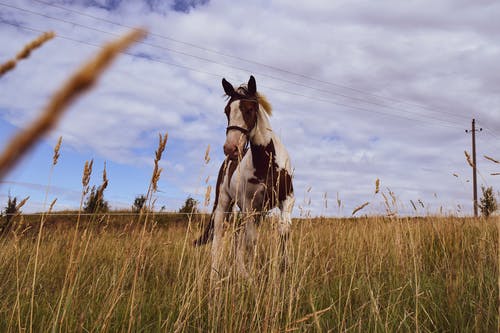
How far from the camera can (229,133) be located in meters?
5.04

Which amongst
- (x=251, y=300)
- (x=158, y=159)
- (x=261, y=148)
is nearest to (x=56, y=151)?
(x=158, y=159)

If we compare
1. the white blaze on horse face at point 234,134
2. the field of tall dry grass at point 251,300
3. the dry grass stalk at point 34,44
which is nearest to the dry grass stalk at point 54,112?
the dry grass stalk at point 34,44

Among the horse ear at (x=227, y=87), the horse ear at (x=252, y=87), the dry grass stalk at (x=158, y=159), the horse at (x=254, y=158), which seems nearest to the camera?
the dry grass stalk at (x=158, y=159)

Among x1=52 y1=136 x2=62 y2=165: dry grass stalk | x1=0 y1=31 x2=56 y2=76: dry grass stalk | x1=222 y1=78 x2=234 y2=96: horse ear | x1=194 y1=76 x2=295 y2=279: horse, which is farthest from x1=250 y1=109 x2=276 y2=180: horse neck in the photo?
x1=0 y1=31 x2=56 y2=76: dry grass stalk

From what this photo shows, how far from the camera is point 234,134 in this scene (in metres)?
5.00

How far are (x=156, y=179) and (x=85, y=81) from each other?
82.9 inches

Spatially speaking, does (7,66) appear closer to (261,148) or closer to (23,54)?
(23,54)

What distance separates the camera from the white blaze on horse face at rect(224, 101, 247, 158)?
480cm

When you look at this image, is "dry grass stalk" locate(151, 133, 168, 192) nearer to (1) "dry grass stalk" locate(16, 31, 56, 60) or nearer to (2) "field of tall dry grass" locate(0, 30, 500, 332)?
(2) "field of tall dry grass" locate(0, 30, 500, 332)

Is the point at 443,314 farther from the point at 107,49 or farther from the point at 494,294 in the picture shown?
the point at 107,49

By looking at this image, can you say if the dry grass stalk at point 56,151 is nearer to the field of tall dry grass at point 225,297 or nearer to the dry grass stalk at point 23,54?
the field of tall dry grass at point 225,297

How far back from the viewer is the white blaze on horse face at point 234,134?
4797mm

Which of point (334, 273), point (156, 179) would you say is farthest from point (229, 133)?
point (156, 179)

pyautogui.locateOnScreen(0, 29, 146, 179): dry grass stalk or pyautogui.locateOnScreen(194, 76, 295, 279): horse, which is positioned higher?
pyautogui.locateOnScreen(194, 76, 295, 279): horse
